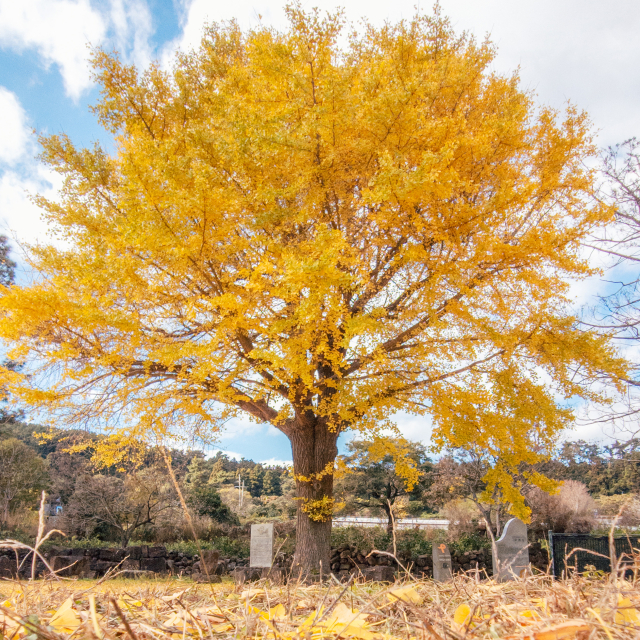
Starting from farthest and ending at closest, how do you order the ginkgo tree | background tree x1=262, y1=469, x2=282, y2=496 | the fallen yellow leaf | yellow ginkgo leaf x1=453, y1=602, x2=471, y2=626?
background tree x1=262, y1=469, x2=282, y2=496
the ginkgo tree
the fallen yellow leaf
yellow ginkgo leaf x1=453, y1=602, x2=471, y2=626

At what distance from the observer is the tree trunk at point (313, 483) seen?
8.28m

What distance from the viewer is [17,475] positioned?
16.4 meters

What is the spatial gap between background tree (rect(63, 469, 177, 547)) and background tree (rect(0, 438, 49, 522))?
6.20ft

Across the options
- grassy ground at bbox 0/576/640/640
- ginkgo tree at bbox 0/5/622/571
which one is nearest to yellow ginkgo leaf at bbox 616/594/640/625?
grassy ground at bbox 0/576/640/640

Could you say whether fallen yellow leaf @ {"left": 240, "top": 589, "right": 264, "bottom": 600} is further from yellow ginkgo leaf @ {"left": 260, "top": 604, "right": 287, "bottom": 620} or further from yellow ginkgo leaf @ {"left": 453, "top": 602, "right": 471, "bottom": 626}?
yellow ginkgo leaf @ {"left": 453, "top": 602, "right": 471, "bottom": 626}

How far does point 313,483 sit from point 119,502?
9965 mm

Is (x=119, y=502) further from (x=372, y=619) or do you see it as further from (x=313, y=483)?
(x=372, y=619)

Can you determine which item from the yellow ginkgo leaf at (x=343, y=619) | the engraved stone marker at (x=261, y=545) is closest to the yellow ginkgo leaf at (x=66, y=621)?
the yellow ginkgo leaf at (x=343, y=619)

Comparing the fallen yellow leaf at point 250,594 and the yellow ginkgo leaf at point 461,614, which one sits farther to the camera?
the fallen yellow leaf at point 250,594

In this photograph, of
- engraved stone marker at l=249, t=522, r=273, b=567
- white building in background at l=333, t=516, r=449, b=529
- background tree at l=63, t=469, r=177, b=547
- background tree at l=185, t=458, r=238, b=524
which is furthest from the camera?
background tree at l=185, t=458, r=238, b=524

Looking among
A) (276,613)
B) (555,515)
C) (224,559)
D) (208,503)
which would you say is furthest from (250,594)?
(208,503)

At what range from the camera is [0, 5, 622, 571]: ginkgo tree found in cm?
591

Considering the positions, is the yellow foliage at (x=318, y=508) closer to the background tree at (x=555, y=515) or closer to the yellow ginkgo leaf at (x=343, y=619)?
the yellow ginkgo leaf at (x=343, y=619)

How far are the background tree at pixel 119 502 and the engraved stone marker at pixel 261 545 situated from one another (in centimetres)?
508
